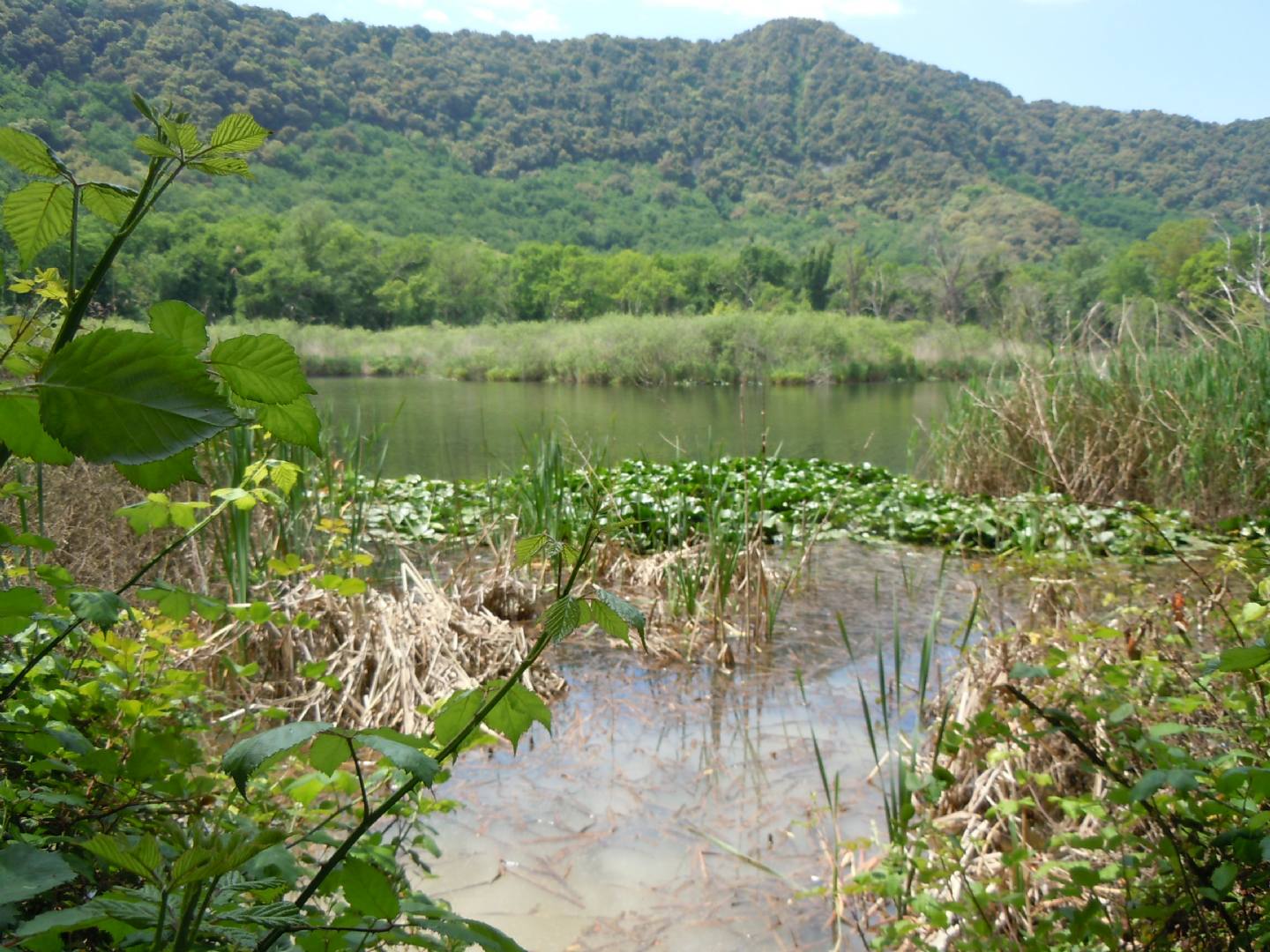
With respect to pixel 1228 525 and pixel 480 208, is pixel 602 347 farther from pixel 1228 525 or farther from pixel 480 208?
pixel 480 208

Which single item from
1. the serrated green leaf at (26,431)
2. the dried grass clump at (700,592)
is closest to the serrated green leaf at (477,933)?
the serrated green leaf at (26,431)

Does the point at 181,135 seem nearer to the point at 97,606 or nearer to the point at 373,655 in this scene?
the point at 97,606

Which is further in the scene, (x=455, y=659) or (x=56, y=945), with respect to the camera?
(x=455, y=659)

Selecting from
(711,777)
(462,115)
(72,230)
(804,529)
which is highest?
(462,115)

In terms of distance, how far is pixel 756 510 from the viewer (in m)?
5.58

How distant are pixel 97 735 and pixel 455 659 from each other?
1.86 m

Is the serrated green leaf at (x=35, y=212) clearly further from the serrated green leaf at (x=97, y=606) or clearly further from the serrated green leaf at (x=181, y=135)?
the serrated green leaf at (x=97, y=606)

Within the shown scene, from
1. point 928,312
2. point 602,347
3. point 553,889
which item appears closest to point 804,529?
point 553,889

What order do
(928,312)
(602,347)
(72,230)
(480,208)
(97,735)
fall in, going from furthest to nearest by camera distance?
(480,208) < (928,312) < (602,347) < (97,735) < (72,230)

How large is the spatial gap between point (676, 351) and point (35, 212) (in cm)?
2311

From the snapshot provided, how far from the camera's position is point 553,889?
2.05 metres

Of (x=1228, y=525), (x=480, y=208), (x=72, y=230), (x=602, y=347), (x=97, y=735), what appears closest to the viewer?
(x=72, y=230)

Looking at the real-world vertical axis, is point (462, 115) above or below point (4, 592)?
above

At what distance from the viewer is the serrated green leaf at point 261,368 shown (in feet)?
1.41
